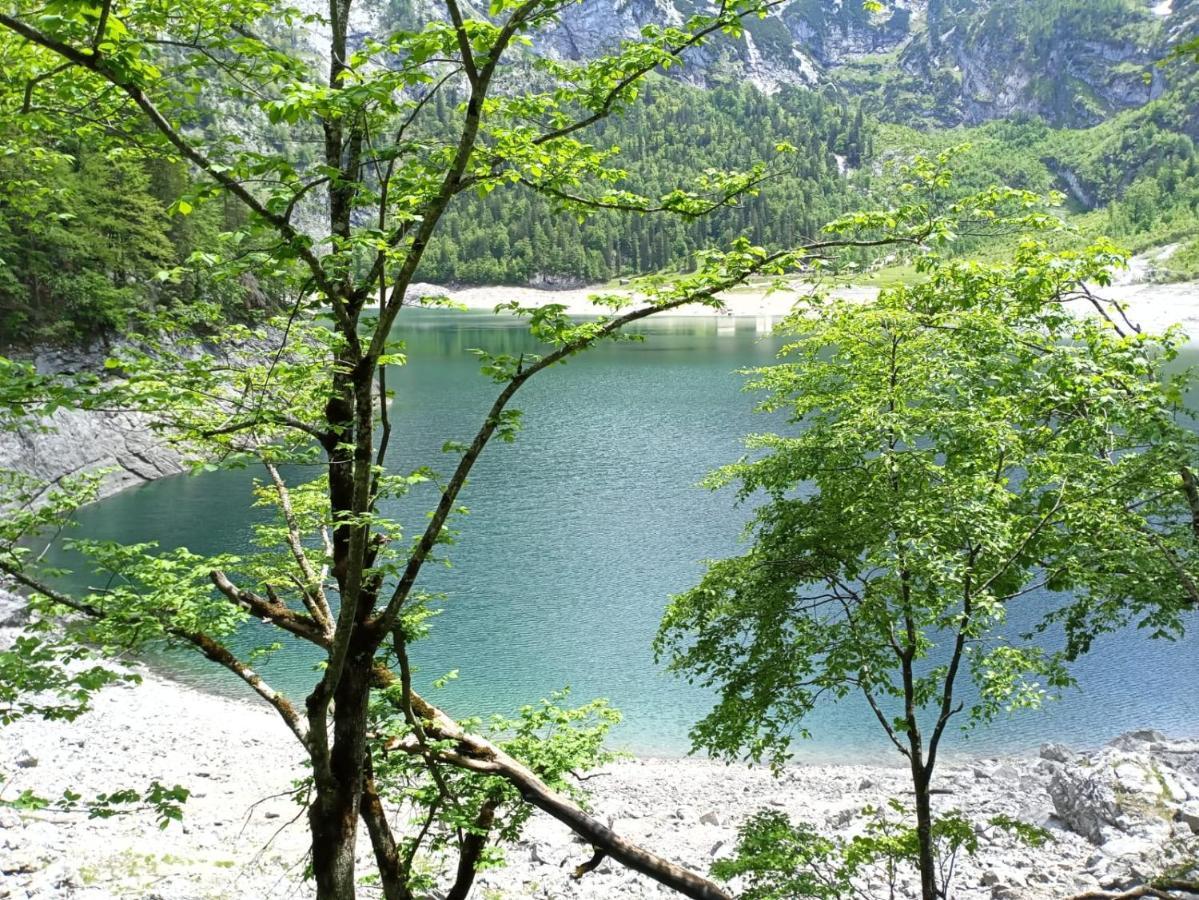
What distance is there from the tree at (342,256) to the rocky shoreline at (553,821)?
9.01 ft

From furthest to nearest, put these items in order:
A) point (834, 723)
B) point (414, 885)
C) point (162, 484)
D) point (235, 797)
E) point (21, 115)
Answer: point (162, 484) → point (834, 723) → point (235, 797) → point (414, 885) → point (21, 115)

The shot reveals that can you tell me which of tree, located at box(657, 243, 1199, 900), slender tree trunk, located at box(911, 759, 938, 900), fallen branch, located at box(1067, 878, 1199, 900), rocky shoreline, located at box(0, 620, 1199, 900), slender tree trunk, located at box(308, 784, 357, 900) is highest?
tree, located at box(657, 243, 1199, 900)

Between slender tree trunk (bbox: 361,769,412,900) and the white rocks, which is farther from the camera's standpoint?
the white rocks

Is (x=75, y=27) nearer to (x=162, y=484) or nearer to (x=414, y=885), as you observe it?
(x=414, y=885)

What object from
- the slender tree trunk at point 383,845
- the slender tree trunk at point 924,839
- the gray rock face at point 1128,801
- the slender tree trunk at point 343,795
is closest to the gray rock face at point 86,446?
the slender tree trunk at point 383,845

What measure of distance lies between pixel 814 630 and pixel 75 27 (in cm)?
715

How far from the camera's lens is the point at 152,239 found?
109 feet

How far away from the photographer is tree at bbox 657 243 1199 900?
6.33m

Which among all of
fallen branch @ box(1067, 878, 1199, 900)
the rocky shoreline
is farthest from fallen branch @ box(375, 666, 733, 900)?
fallen branch @ box(1067, 878, 1199, 900)

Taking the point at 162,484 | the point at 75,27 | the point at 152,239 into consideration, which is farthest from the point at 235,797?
the point at 152,239

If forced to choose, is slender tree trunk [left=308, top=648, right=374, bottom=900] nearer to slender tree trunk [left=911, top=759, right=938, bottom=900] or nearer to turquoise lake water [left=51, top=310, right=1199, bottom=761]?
slender tree trunk [left=911, top=759, right=938, bottom=900]

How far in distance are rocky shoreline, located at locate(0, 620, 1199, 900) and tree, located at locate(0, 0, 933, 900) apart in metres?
2.75

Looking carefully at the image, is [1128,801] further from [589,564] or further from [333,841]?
[589,564]

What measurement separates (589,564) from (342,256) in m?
20.5
